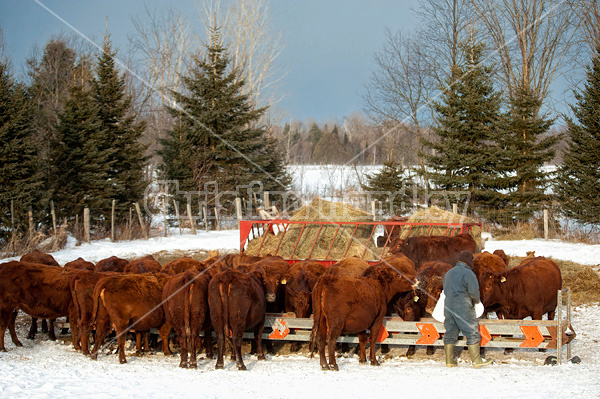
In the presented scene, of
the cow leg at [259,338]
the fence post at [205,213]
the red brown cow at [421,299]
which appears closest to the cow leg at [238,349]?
the cow leg at [259,338]

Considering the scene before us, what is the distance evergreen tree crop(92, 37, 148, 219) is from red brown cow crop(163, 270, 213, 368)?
19.7 meters

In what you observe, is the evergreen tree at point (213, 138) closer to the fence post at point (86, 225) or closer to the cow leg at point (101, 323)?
the fence post at point (86, 225)

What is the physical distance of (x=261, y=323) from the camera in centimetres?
809

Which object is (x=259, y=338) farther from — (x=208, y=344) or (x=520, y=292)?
(x=520, y=292)

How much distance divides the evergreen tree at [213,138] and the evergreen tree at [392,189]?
759 cm

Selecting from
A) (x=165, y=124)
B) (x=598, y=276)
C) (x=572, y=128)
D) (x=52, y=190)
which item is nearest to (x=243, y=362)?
(x=598, y=276)

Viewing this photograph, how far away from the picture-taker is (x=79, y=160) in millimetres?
24875

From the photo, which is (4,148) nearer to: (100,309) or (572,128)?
(100,309)

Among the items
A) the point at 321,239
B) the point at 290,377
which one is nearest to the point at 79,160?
the point at 321,239

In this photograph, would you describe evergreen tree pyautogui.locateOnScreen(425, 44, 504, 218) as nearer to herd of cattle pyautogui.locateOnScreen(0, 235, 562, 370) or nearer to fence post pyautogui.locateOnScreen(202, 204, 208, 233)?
fence post pyautogui.locateOnScreen(202, 204, 208, 233)

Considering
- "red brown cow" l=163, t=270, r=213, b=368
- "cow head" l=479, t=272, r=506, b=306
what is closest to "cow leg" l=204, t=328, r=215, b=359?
"red brown cow" l=163, t=270, r=213, b=368

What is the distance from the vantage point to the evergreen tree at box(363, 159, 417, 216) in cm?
3175

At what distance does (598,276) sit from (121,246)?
17291 millimetres

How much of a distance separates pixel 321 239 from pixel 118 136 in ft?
51.7
